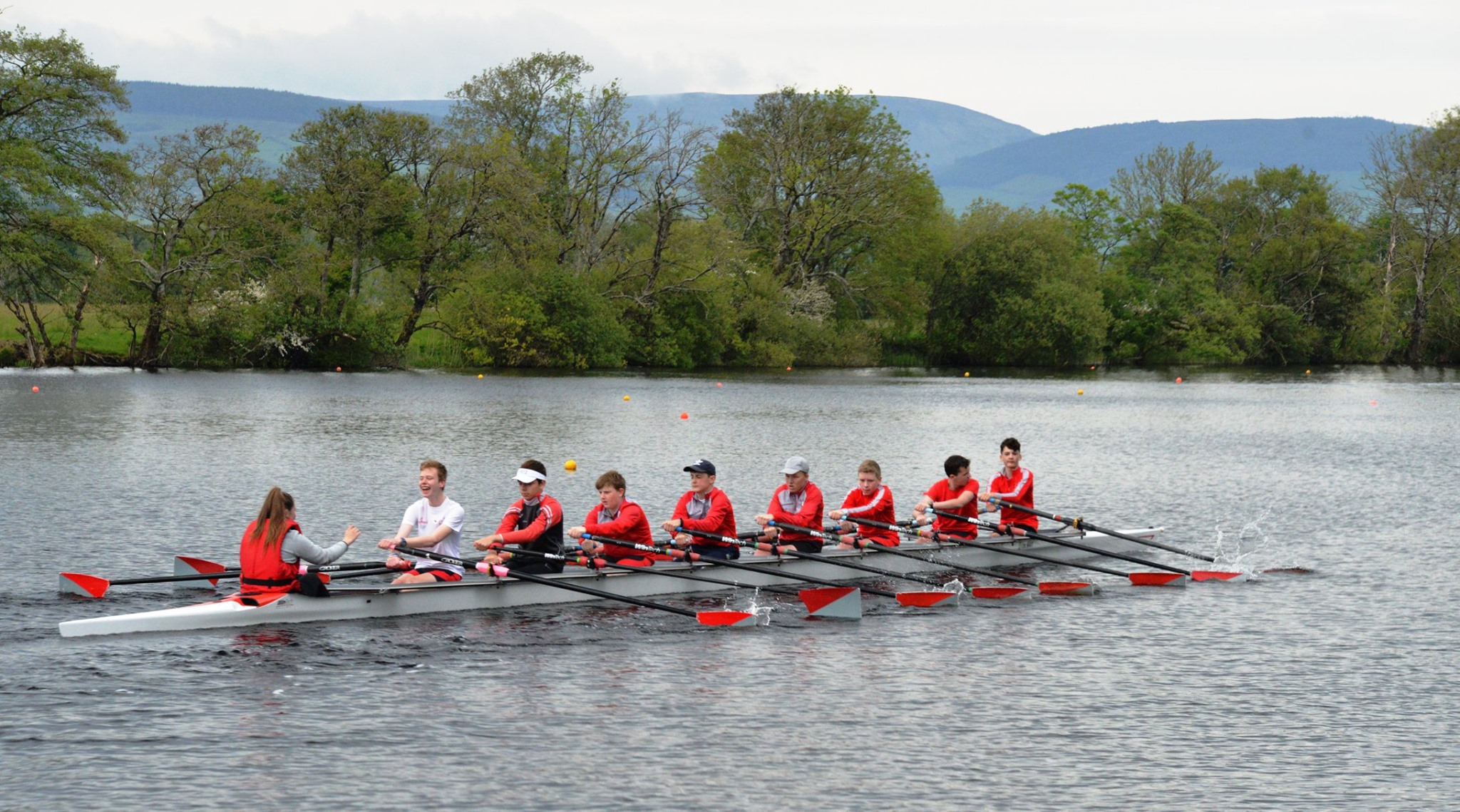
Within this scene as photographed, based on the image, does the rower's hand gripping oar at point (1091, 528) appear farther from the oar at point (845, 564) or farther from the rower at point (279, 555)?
the rower at point (279, 555)

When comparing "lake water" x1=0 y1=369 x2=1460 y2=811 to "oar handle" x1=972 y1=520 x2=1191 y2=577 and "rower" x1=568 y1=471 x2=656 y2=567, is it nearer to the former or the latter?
"oar handle" x1=972 y1=520 x2=1191 y2=577

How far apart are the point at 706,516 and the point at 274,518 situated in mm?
4844

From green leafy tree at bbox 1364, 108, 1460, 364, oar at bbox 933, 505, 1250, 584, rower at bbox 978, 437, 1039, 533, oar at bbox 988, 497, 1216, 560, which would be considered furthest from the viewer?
green leafy tree at bbox 1364, 108, 1460, 364

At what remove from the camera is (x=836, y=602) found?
47.4ft

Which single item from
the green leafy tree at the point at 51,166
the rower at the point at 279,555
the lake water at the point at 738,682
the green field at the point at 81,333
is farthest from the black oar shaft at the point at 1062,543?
the green field at the point at 81,333

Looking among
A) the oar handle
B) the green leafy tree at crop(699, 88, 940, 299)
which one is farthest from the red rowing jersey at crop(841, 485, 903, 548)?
the green leafy tree at crop(699, 88, 940, 299)

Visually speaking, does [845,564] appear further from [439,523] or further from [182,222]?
[182,222]

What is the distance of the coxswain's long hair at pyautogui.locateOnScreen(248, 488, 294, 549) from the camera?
1251 cm

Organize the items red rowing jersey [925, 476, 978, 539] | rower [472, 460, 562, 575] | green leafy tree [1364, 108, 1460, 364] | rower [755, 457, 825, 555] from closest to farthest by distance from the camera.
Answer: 1. rower [472, 460, 562, 575]
2. rower [755, 457, 825, 555]
3. red rowing jersey [925, 476, 978, 539]
4. green leafy tree [1364, 108, 1460, 364]

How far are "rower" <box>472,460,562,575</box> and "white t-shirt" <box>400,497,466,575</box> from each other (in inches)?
13.6

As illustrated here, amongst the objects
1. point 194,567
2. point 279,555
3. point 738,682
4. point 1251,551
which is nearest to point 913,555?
point 738,682

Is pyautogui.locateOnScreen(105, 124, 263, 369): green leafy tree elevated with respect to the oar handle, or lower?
elevated

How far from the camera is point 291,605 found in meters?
13.1

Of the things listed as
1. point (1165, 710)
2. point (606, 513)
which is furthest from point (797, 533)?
point (1165, 710)
